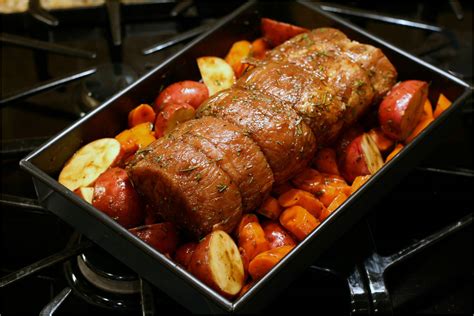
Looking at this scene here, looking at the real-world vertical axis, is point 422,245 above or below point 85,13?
below

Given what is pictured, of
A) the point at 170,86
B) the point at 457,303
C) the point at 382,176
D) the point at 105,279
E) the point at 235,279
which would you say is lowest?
the point at 457,303

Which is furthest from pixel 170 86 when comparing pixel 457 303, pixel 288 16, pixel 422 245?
pixel 457 303

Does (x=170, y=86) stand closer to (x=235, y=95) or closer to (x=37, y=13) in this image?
(x=235, y=95)

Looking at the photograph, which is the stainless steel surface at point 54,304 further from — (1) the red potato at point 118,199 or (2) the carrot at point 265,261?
(2) the carrot at point 265,261

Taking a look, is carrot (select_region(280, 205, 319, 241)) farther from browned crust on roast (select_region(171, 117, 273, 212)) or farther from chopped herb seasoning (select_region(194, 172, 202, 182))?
chopped herb seasoning (select_region(194, 172, 202, 182))

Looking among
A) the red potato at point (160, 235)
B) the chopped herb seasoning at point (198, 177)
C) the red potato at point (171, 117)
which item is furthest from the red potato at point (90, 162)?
the chopped herb seasoning at point (198, 177)

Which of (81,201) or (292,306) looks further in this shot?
(292,306)

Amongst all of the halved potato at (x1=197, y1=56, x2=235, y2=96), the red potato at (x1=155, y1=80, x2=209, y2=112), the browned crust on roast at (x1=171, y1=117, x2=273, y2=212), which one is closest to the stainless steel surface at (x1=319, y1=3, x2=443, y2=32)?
the halved potato at (x1=197, y1=56, x2=235, y2=96)
